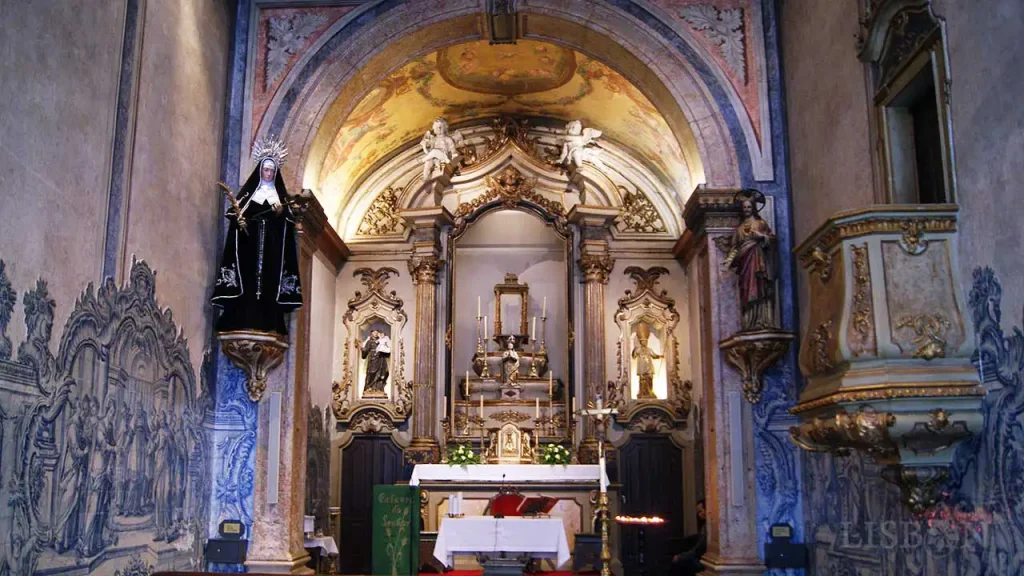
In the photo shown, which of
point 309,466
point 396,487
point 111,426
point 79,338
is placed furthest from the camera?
point 309,466

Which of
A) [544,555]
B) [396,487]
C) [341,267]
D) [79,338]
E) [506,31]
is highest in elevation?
[506,31]

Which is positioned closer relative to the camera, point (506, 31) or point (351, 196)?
point (506, 31)

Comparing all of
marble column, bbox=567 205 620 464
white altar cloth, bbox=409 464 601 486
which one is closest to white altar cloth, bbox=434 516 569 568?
white altar cloth, bbox=409 464 601 486

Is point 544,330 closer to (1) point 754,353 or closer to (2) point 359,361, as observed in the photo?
(2) point 359,361

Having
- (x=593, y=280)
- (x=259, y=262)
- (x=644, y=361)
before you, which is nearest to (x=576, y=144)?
(x=593, y=280)

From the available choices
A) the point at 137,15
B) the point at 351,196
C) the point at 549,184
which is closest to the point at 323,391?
the point at 351,196

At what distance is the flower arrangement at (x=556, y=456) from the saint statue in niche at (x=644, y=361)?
76.5 inches

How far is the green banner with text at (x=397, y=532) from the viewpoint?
941 centimetres

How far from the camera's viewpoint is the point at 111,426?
7520mm

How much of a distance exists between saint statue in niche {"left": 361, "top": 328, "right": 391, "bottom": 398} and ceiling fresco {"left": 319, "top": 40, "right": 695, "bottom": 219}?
6.45 feet

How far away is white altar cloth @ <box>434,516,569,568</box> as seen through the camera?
9500mm

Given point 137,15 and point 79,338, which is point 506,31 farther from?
point 79,338

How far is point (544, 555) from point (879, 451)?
165 inches

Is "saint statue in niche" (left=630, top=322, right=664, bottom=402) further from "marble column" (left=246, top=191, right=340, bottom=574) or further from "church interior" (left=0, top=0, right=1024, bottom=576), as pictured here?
"marble column" (left=246, top=191, right=340, bottom=574)
